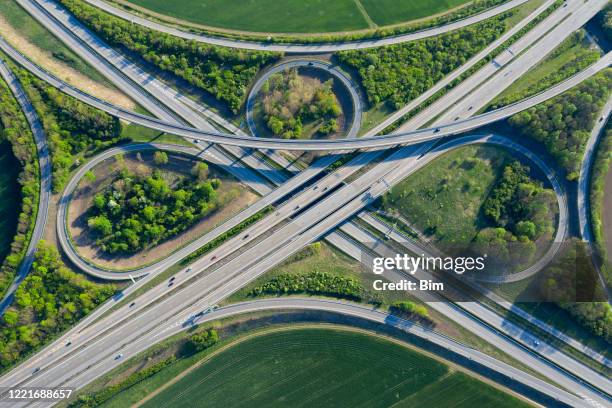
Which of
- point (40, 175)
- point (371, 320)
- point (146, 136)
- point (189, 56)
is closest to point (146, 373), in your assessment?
point (371, 320)

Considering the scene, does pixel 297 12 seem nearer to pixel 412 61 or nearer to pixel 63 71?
→ pixel 412 61

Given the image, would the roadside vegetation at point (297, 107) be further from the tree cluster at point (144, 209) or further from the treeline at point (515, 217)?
the treeline at point (515, 217)

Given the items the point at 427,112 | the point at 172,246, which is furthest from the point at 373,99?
the point at 172,246

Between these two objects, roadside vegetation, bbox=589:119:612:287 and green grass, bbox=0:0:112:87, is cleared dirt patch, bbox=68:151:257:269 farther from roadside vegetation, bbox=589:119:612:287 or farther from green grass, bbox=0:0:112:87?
roadside vegetation, bbox=589:119:612:287

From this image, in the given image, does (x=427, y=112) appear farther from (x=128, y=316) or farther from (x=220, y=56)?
(x=128, y=316)

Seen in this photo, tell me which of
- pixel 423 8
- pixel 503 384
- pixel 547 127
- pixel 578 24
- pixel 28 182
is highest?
pixel 423 8

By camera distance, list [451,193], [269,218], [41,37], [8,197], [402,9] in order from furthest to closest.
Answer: [402,9] < [41,37] < [451,193] < [269,218] < [8,197]
